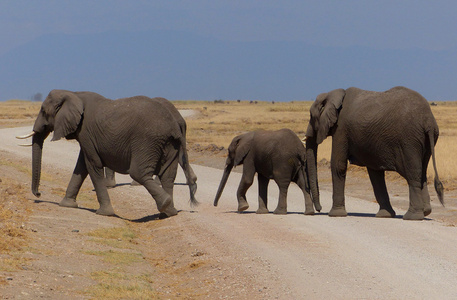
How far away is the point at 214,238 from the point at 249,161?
4936 millimetres

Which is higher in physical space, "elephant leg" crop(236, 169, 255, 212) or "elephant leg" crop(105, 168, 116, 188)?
"elephant leg" crop(236, 169, 255, 212)

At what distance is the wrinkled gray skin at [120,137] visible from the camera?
16.7m

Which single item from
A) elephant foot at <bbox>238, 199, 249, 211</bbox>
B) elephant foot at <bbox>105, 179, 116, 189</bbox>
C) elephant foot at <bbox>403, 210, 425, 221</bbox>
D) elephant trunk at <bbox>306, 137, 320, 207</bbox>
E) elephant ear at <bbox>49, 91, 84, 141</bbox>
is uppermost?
elephant ear at <bbox>49, 91, 84, 141</bbox>

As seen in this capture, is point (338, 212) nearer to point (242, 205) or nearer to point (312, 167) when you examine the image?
point (312, 167)

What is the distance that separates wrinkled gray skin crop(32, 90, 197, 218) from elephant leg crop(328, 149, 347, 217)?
3225mm

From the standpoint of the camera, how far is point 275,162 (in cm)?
1781

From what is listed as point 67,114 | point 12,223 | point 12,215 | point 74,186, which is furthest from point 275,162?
point 12,223

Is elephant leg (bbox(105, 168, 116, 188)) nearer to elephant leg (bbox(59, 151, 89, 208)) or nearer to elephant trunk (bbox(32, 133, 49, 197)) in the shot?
elephant trunk (bbox(32, 133, 49, 197))

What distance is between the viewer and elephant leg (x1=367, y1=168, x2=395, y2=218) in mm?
17094

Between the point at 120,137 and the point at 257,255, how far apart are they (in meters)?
6.16

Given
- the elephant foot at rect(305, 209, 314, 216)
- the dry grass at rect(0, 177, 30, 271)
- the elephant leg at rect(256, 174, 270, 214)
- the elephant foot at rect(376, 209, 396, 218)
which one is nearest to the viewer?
the dry grass at rect(0, 177, 30, 271)

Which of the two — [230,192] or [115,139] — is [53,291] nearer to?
[115,139]

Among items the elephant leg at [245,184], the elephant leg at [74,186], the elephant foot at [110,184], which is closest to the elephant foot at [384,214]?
the elephant leg at [245,184]

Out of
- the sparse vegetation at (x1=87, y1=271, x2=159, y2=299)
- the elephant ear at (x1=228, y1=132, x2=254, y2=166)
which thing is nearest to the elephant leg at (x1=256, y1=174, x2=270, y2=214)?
the elephant ear at (x1=228, y1=132, x2=254, y2=166)
